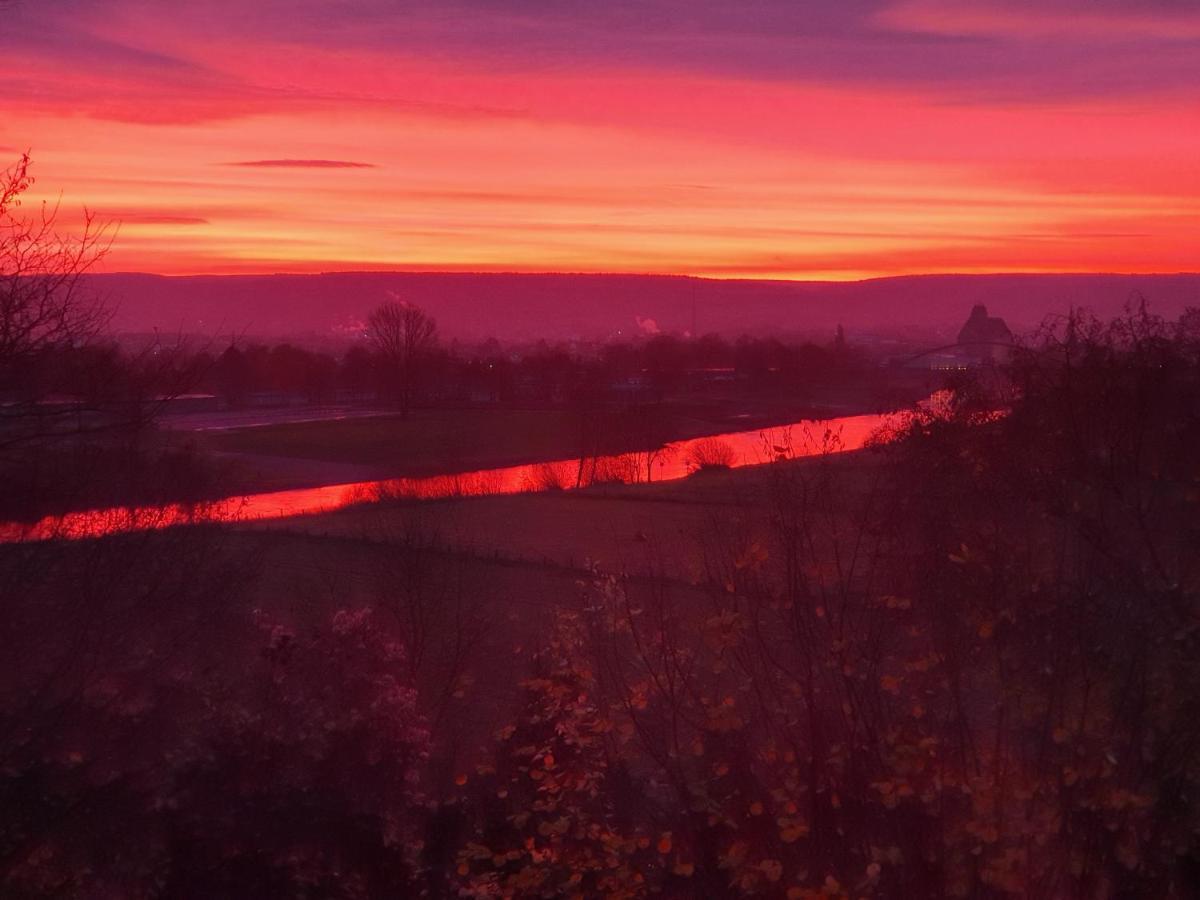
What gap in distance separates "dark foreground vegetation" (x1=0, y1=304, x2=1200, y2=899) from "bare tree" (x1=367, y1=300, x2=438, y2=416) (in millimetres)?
39105

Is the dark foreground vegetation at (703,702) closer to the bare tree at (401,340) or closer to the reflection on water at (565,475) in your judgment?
the reflection on water at (565,475)

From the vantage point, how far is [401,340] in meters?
52.3

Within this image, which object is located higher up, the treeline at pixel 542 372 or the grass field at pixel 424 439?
the treeline at pixel 542 372

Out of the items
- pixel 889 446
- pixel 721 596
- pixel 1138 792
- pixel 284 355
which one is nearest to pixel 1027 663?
pixel 1138 792

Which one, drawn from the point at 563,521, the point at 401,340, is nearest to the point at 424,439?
the point at 401,340

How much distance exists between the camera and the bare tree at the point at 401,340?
45844 mm

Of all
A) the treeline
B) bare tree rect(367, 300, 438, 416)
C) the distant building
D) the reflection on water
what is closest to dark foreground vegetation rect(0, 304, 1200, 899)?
the distant building

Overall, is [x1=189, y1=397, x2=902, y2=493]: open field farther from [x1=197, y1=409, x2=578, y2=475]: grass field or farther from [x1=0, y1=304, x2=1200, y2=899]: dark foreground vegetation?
[x1=0, y1=304, x2=1200, y2=899]: dark foreground vegetation

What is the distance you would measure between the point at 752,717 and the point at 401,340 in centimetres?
4854

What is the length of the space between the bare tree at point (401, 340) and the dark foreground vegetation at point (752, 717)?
39105mm

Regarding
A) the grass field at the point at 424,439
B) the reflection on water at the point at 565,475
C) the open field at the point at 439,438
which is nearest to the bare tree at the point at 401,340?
the open field at the point at 439,438

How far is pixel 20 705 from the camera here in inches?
196

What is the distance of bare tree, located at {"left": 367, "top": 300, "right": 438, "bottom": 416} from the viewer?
150ft

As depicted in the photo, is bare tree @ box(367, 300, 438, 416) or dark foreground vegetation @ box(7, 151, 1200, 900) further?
bare tree @ box(367, 300, 438, 416)
